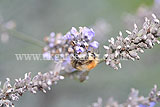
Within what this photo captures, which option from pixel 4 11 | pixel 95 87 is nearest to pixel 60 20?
pixel 4 11

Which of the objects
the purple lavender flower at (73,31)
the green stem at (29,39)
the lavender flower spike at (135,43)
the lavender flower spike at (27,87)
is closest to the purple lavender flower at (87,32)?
the purple lavender flower at (73,31)

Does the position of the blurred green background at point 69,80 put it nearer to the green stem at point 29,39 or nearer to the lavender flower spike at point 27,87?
the green stem at point 29,39

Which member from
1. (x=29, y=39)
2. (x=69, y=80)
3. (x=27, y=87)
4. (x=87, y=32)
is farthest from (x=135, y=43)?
(x=69, y=80)

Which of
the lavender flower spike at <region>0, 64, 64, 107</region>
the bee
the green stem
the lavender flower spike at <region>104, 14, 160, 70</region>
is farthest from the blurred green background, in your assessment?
the lavender flower spike at <region>0, 64, 64, 107</region>

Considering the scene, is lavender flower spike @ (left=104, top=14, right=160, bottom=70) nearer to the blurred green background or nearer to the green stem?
the green stem

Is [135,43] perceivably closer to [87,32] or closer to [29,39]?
[87,32]
